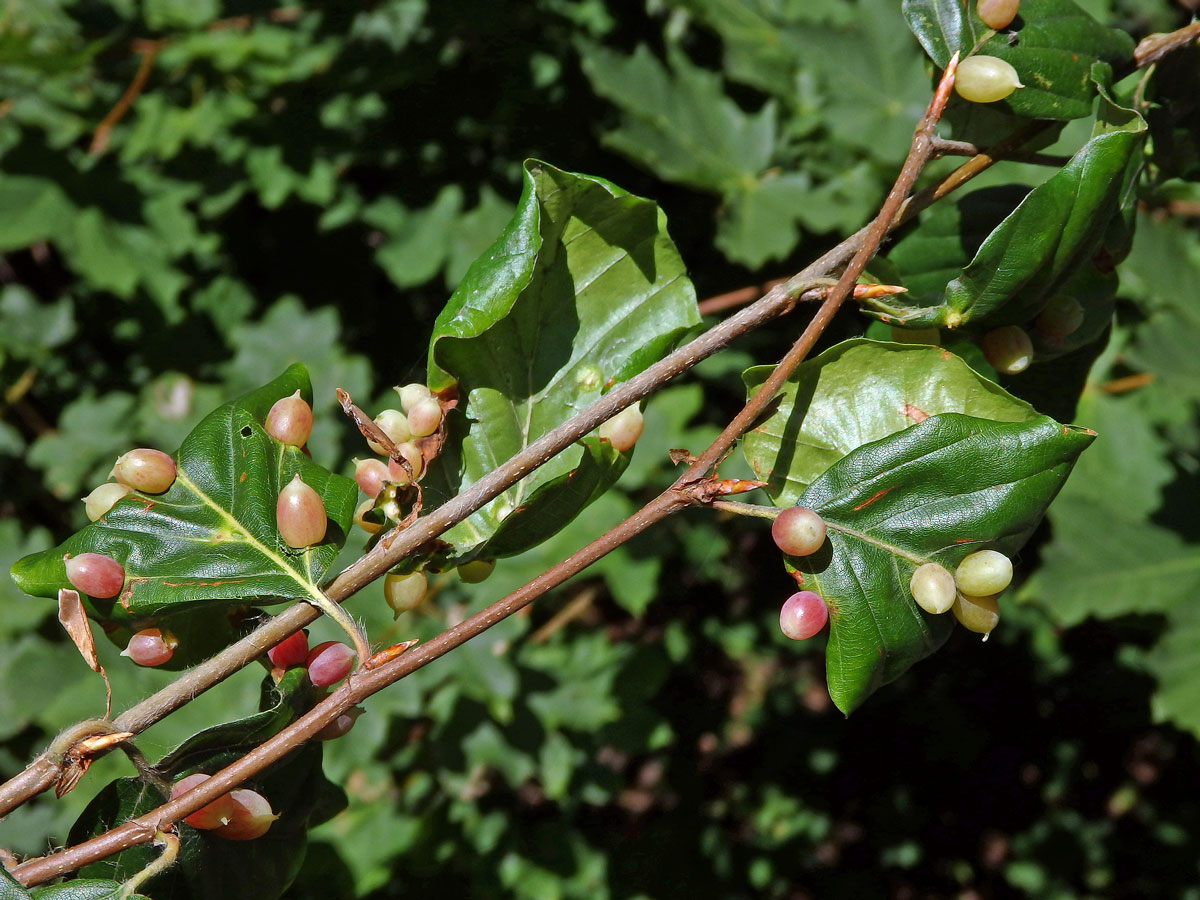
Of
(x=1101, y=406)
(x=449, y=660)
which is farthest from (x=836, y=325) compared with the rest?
(x=449, y=660)

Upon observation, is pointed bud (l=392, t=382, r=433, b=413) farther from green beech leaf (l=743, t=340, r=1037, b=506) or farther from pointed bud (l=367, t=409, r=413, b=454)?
green beech leaf (l=743, t=340, r=1037, b=506)

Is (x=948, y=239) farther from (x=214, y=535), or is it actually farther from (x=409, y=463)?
(x=214, y=535)

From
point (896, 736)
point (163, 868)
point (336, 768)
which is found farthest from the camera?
point (896, 736)

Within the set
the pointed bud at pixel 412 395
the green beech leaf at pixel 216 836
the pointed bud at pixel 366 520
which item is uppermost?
the pointed bud at pixel 412 395

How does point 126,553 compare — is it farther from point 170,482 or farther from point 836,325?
point 836,325

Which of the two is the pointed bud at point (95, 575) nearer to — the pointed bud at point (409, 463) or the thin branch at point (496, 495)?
the thin branch at point (496, 495)

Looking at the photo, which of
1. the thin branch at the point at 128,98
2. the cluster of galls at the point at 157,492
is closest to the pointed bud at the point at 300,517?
the cluster of galls at the point at 157,492
